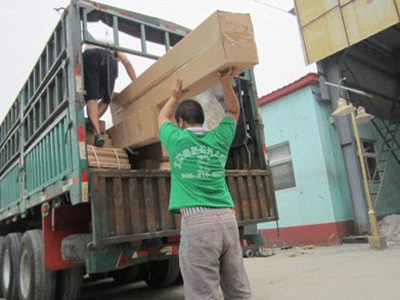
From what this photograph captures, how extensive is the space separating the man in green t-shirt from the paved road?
6.81 ft

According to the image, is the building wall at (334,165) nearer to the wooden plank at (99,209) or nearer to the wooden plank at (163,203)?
the wooden plank at (163,203)

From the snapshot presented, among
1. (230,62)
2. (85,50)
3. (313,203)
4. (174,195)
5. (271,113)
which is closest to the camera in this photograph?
(174,195)

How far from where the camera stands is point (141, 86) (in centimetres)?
406

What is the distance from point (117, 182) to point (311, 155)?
22.8 feet

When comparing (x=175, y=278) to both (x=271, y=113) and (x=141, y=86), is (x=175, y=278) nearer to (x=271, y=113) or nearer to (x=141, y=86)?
(x=141, y=86)

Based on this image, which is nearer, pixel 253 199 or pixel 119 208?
pixel 119 208

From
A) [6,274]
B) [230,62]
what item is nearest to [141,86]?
[230,62]

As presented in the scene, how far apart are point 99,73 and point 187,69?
1561 millimetres

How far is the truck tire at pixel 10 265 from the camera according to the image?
15.7 feet

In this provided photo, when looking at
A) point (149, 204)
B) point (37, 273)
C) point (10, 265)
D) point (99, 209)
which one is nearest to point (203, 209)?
point (99, 209)

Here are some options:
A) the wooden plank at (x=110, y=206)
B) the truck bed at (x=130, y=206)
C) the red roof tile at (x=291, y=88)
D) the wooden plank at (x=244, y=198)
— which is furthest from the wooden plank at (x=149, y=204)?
the red roof tile at (x=291, y=88)

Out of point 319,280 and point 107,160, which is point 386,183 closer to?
point 319,280

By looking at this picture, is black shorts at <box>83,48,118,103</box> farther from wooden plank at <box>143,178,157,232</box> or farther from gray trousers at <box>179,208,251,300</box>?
gray trousers at <box>179,208,251,300</box>

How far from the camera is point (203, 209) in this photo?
7.15ft
